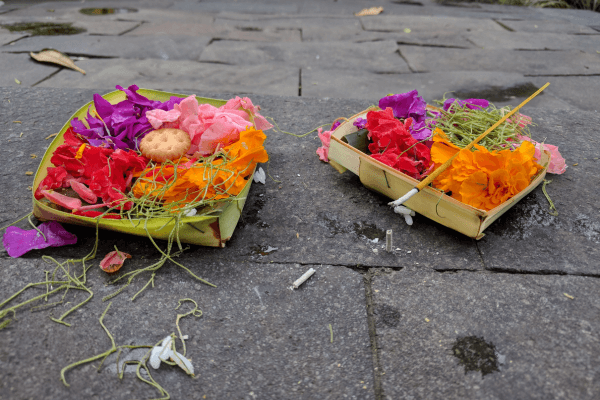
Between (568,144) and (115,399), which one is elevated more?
(568,144)

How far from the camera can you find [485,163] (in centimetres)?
167

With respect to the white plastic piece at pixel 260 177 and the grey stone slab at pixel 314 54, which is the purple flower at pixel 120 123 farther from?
the grey stone slab at pixel 314 54

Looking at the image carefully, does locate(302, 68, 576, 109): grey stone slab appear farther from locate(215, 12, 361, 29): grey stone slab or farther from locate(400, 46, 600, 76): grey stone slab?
locate(215, 12, 361, 29): grey stone slab

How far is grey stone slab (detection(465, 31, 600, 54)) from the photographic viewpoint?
15.4 ft

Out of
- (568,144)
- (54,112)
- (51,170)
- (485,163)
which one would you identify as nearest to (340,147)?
(485,163)

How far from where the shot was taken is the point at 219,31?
5223mm

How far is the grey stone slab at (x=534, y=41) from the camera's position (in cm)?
468

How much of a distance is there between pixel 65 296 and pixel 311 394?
91 centimetres

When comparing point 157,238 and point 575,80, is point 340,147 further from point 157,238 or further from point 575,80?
point 575,80

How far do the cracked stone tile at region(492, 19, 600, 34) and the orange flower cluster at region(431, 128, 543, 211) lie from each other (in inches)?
186

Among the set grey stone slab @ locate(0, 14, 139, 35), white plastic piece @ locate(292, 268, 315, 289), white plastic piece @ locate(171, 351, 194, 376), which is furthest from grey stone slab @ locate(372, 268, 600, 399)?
grey stone slab @ locate(0, 14, 139, 35)

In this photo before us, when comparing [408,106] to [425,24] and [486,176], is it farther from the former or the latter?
[425,24]

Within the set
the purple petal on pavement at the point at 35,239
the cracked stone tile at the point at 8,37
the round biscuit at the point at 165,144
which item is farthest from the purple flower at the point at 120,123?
the cracked stone tile at the point at 8,37

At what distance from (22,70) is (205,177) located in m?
2.96
